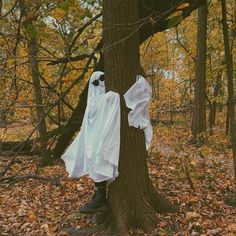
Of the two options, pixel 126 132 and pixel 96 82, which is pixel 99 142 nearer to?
pixel 126 132

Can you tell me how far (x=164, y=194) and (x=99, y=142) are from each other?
1750 millimetres

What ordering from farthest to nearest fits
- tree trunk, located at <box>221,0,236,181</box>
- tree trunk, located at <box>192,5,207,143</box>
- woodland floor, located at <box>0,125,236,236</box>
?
tree trunk, located at <box>192,5,207,143</box>
tree trunk, located at <box>221,0,236,181</box>
woodland floor, located at <box>0,125,236,236</box>

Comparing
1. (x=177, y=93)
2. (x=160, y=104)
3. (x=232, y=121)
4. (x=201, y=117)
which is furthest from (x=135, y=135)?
(x=177, y=93)

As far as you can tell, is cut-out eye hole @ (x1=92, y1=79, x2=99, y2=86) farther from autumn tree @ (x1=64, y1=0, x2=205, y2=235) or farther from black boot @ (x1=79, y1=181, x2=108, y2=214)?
black boot @ (x1=79, y1=181, x2=108, y2=214)

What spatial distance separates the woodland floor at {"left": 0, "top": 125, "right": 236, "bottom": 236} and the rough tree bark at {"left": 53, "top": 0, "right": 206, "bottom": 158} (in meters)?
0.73

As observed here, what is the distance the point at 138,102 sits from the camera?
445 cm

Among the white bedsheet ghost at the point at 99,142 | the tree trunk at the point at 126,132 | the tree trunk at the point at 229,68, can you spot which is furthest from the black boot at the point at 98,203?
the tree trunk at the point at 229,68

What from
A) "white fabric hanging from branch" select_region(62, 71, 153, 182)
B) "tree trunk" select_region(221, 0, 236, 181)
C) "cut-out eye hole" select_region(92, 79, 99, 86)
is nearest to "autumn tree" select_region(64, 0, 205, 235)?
"white fabric hanging from branch" select_region(62, 71, 153, 182)

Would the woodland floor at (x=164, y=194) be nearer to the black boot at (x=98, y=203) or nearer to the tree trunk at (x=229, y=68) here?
the black boot at (x=98, y=203)

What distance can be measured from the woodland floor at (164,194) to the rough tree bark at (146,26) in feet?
2.38

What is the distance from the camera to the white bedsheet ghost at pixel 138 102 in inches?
174

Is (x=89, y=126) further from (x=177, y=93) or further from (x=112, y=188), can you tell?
(x=177, y=93)

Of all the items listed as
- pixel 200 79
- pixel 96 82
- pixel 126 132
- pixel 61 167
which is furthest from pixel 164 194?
pixel 200 79

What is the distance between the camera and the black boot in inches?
177
